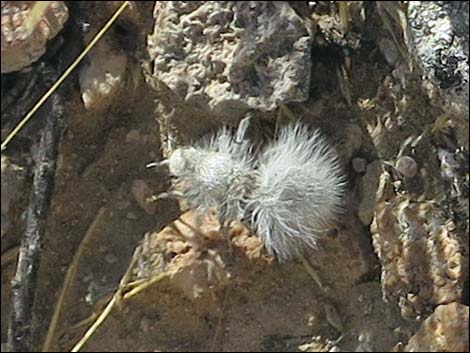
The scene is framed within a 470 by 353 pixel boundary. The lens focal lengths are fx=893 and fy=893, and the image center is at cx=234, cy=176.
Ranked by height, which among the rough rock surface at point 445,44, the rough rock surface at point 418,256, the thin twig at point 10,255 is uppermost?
the rough rock surface at point 445,44

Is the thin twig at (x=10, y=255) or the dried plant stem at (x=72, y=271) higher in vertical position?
the thin twig at (x=10, y=255)

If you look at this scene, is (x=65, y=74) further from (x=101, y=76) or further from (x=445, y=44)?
(x=445, y=44)

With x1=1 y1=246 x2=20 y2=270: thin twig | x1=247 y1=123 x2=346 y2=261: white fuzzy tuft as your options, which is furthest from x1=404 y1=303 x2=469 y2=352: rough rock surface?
x1=1 y1=246 x2=20 y2=270: thin twig

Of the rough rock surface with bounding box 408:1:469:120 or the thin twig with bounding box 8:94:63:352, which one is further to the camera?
the thin twig with bounding box 8:94:63:352

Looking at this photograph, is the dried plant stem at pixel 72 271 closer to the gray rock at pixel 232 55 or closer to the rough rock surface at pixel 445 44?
the gray rock at pixel 232 55

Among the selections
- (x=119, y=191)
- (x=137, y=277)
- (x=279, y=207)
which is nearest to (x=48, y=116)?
(x=119, y=191)

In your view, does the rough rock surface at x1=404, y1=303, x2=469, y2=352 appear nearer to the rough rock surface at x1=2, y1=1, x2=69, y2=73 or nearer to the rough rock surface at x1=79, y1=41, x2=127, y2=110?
the rough rock surface at x1=79, y1=41, x2=127, y2=110

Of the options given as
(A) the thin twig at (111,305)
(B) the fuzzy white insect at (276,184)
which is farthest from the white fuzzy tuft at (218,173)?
(A) the thin twig at (111,305)

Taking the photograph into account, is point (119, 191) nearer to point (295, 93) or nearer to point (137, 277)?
point (137, 277)
